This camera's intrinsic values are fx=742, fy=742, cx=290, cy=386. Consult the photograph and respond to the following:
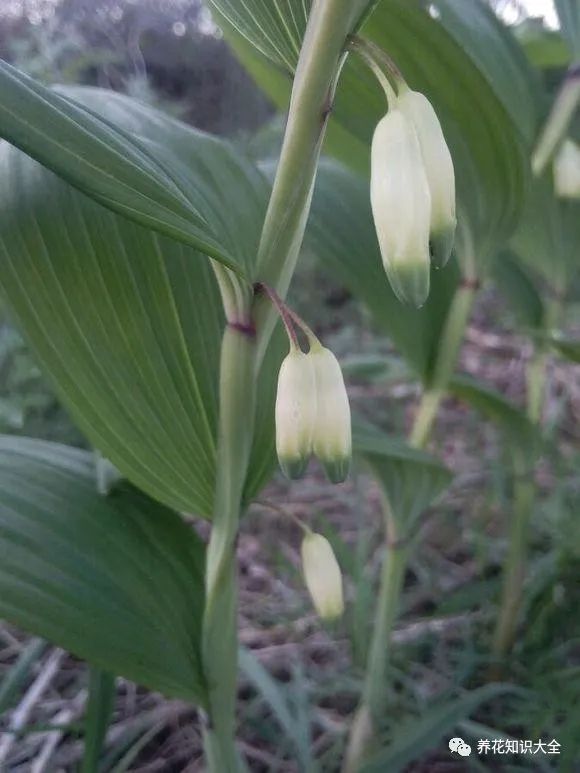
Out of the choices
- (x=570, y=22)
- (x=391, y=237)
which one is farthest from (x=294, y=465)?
(x=570, y=22)

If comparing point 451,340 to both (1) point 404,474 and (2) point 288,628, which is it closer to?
(1) point 404,474

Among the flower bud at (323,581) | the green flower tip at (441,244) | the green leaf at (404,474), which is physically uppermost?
the green flower tip at (441,244)

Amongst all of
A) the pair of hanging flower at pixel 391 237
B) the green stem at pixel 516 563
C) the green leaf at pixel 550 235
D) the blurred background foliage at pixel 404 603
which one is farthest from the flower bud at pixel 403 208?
the green stem at pixel 516 563

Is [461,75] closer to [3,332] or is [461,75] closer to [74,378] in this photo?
[74,378]

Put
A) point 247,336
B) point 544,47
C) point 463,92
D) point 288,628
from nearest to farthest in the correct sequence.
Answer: point 247,336 → point 463,92 → point 544,47 → point 288,628

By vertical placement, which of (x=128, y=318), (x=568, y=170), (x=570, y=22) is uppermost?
(x=570, y=22)

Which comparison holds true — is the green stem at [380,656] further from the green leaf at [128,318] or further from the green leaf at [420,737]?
the green leaf at [128,318]

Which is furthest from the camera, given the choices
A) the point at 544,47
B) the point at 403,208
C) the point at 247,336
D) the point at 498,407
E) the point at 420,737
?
the point at 544,47
